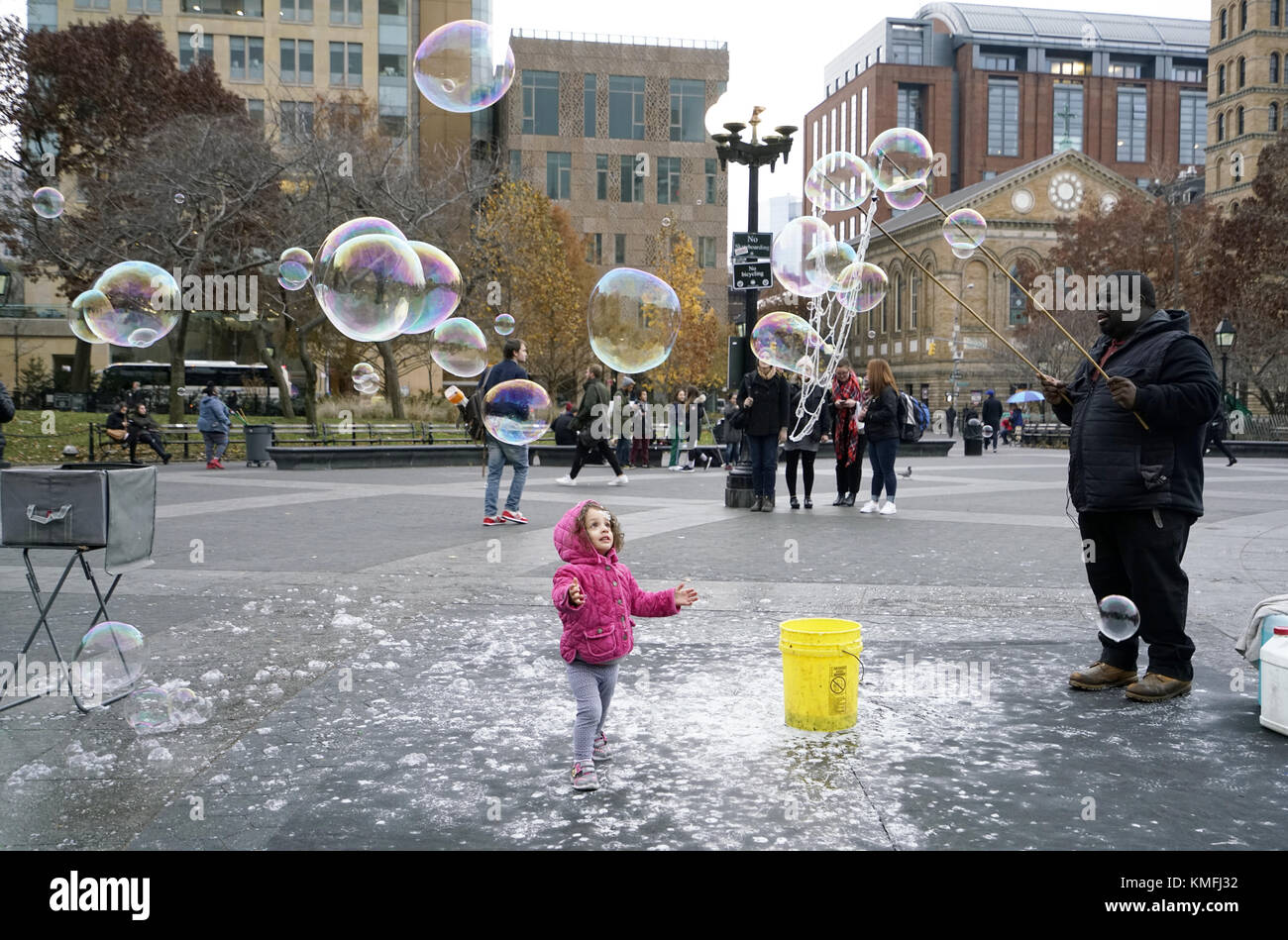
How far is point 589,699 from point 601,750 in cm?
28

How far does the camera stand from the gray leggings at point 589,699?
13.1 ft

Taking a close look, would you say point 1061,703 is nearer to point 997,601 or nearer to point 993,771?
point 993,771

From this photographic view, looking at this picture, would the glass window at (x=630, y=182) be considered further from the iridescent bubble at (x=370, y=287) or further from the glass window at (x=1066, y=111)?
the glass window at (x=1066, y=111)

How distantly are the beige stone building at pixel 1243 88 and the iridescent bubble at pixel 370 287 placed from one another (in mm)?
71899

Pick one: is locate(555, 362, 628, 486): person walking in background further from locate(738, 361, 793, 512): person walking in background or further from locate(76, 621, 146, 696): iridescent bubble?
locate(76, 621, 146, 696): iridescent bubble

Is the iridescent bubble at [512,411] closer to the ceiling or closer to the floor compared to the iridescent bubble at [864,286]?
closer to the floor

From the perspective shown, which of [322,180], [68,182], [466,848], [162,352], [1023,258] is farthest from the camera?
→ [1023,258]

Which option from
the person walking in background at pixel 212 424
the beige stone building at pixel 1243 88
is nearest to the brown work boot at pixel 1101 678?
the person walking in background at pixel 212 424

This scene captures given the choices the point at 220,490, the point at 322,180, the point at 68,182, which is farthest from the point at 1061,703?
the point at 68,182

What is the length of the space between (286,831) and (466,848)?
612 mm

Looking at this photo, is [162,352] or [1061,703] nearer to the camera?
[1061,703]

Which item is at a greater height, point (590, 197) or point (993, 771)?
point (590, 197)

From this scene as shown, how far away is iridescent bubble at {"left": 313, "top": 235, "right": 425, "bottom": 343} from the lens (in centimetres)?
945

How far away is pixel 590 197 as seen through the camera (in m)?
59.3
